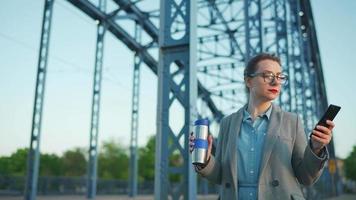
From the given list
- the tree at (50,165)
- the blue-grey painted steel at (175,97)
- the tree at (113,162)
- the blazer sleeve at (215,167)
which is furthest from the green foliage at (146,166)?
the blazer sleeve at (215,167)

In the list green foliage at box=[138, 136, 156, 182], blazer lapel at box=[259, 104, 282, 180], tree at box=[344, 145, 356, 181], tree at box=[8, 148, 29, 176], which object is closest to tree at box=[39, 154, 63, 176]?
tree at box=[8, 148, 29, 176]

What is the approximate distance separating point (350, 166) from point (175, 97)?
81.7m

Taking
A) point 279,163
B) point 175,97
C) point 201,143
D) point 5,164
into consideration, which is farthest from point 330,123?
point 5,164

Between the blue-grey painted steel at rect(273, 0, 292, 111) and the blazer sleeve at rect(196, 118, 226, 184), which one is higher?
the blue-grey painted steel at rect(273, 0, 292, 111)

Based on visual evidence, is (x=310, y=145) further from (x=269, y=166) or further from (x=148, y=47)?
(x=148, y=47)

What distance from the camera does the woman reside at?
1.99m

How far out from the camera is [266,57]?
2.21m

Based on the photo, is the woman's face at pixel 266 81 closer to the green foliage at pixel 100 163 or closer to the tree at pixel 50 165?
the green foliage at pixel 100 163

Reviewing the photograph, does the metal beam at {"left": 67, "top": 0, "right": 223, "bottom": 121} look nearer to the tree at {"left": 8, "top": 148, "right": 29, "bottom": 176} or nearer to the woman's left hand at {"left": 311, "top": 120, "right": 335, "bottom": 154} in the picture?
the woman's left hand at {"left": 311, "top": 120, "right": 335, "bottom": 154}

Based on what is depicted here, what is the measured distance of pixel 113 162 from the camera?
63031mm

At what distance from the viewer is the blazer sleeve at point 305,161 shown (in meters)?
1.91

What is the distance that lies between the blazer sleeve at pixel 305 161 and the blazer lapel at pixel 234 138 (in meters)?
0.34

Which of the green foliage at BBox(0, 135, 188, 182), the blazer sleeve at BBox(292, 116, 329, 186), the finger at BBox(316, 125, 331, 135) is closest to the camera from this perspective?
the finger at BBox(316, 125, 331, 135)

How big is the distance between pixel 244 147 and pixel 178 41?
3.28 m
